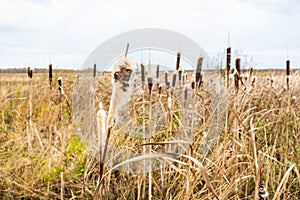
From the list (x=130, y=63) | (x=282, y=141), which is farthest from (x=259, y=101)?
(x=130, y=63)

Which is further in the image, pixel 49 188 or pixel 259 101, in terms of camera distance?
pixel 259 101

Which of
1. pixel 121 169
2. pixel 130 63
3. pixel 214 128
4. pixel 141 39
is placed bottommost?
pixel 121 169

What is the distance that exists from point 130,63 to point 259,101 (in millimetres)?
3137

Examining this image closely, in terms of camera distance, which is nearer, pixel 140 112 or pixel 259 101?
pixel 140 112

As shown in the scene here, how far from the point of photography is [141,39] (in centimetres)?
148

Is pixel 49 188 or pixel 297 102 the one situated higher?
pixel 297 102

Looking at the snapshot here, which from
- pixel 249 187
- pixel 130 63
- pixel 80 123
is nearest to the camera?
pixel 130 63

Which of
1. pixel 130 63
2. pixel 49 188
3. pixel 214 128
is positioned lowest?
pixel 49 188

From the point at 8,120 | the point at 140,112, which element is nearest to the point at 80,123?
the point at 140,112

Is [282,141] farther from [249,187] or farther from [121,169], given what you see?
[121,169]

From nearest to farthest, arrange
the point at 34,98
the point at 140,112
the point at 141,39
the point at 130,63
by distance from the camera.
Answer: the point at 130,63
the point at 141,39
the point at 140,112
the point at 34,98

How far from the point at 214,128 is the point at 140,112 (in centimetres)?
60

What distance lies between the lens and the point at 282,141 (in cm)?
228

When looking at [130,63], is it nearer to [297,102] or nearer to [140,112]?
[140,112]
